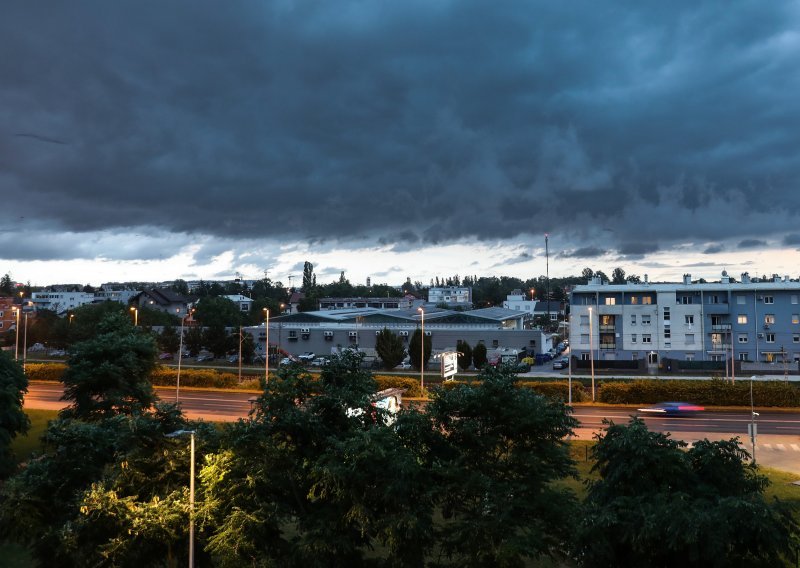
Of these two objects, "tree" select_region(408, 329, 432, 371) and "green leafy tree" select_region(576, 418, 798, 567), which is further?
"tree" select_region(408, 329, 432, 371)

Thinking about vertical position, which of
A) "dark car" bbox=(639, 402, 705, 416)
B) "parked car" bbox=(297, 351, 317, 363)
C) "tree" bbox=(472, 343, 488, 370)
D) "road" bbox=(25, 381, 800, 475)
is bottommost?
"road" bbox=(25, 381, 800, 475)

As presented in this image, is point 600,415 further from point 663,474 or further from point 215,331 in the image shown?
point 215,331

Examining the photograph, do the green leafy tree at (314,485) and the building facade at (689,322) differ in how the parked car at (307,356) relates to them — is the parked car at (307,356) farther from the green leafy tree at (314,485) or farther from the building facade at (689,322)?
the green leafy tree at (314,485)

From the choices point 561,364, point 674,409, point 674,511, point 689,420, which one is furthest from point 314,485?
point 561,364

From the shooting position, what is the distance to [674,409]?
41.3 metres

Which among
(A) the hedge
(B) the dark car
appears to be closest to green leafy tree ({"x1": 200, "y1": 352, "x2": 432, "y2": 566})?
(B) the dark car

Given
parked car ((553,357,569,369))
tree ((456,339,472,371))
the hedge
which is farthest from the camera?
parked car ((553,357,569,369))

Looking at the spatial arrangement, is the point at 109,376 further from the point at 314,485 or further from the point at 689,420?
the point at 689,420

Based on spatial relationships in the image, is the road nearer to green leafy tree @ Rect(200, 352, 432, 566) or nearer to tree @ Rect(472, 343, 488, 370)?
green leafy tree @ Rect(200, 352, 432, 566)

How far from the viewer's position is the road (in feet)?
104

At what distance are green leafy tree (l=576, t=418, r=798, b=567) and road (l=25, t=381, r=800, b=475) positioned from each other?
13.4 meters

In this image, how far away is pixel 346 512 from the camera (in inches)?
569

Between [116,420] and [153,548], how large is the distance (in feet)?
14.7

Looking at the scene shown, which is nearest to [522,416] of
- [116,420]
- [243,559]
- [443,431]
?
[443,431]
